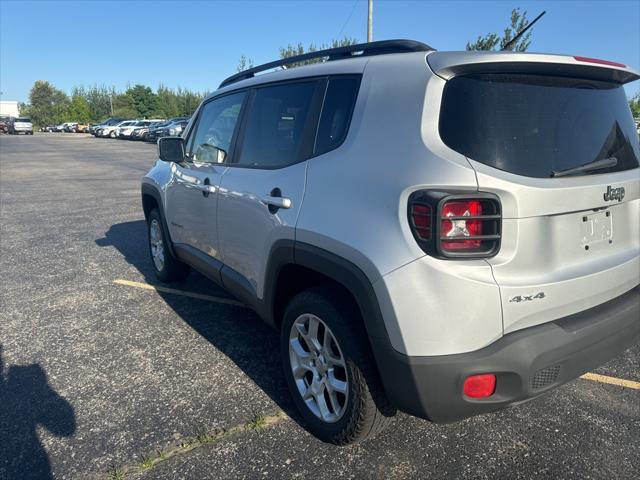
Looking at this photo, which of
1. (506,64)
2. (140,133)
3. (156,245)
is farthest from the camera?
(140,133)

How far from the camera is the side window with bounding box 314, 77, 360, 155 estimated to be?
2361 mm

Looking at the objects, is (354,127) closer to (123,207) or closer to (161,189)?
(161,189)

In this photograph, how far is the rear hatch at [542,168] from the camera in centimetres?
191

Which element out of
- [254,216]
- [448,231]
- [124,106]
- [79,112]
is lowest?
[254,216]

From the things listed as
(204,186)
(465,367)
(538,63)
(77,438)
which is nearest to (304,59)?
(204,186)

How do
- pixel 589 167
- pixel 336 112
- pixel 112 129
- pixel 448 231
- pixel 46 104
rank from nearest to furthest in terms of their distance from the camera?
pixel 448 231 < pixel 589 167 < pixel 336 112 < pixel 112 129 < pixel 46 104

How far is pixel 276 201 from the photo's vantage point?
2.61 m

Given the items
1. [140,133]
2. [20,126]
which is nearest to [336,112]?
[140,133]

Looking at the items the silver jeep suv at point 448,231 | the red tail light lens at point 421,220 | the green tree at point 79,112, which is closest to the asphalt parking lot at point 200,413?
the silver jeep suv at point 448,231

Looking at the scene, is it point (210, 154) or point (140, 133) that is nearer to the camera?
point (210, 154)

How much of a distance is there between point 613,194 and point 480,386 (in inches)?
42.9

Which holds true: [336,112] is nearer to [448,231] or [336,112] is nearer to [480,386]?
[448,231]

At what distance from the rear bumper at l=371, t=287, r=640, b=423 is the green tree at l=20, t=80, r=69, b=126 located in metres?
97.3

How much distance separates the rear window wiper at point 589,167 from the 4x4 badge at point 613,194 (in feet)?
0.37
